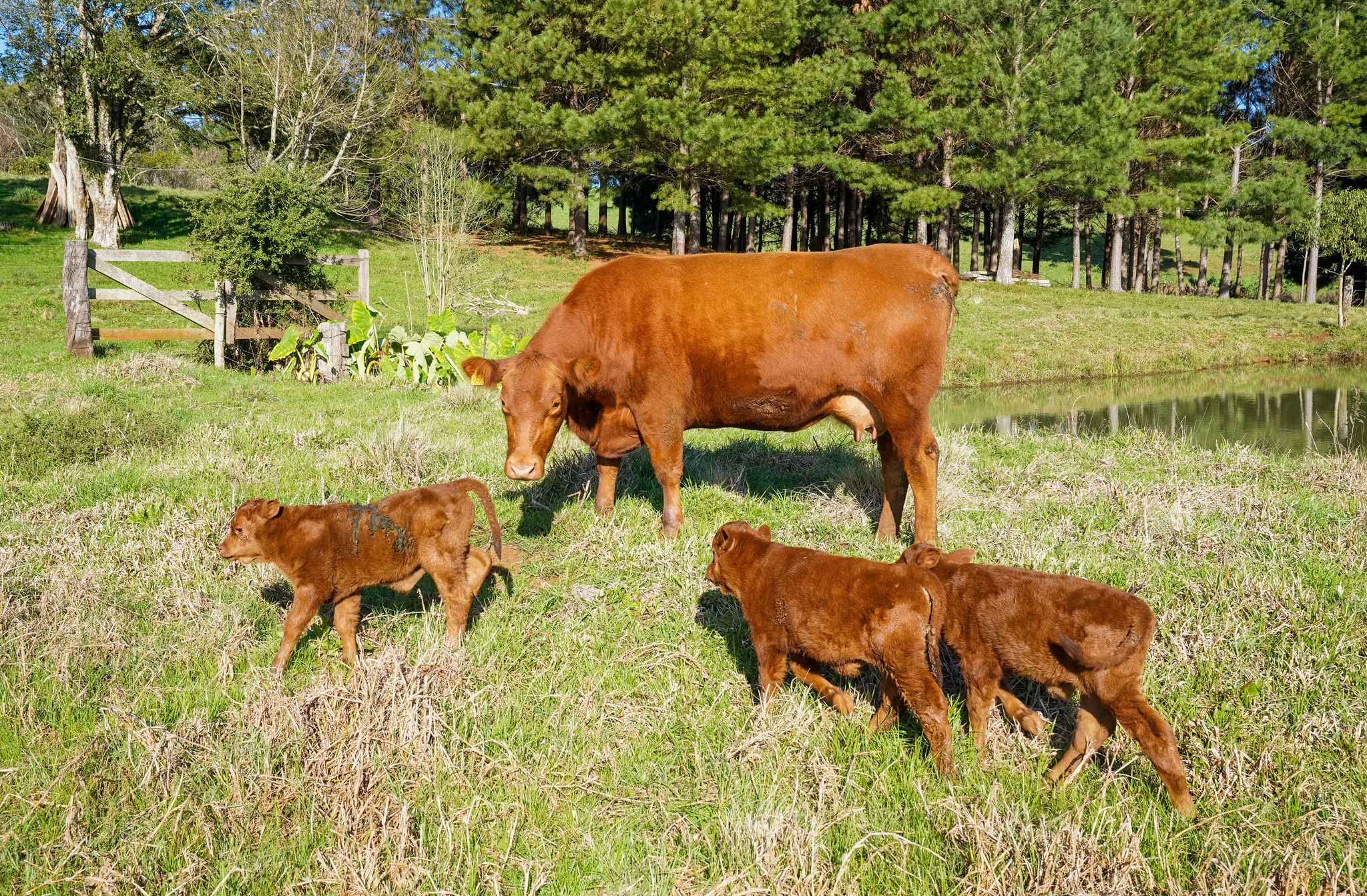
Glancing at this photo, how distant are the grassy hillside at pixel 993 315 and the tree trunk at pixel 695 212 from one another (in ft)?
14.6

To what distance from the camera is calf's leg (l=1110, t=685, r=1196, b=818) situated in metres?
3.17

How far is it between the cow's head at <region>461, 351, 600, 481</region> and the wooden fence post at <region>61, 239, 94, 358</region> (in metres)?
11.8

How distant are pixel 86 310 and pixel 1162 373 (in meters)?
26.0

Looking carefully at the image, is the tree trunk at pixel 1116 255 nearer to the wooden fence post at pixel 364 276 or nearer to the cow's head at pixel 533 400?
the wooden fence post at pixel 364 276

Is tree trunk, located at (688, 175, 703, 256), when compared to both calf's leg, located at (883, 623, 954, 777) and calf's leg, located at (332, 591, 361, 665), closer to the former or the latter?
calf's leg, located at (332, 591, 361, 665)

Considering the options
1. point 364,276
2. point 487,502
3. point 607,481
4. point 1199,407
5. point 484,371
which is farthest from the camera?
point 1199,407

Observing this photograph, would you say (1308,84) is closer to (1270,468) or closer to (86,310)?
(1270,468)

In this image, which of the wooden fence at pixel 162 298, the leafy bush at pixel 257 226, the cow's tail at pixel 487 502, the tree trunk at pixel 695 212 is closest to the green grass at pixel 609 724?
the cow's tail at pixel 487 502

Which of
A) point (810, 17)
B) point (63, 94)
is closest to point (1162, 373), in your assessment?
point (810, 17)

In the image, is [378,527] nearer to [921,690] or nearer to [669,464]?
[669,464]

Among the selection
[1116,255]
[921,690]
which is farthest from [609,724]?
[1116,255]

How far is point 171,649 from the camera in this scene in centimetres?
443

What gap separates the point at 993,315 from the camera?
98.8ft

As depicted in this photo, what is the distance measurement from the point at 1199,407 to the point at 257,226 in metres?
18.8
